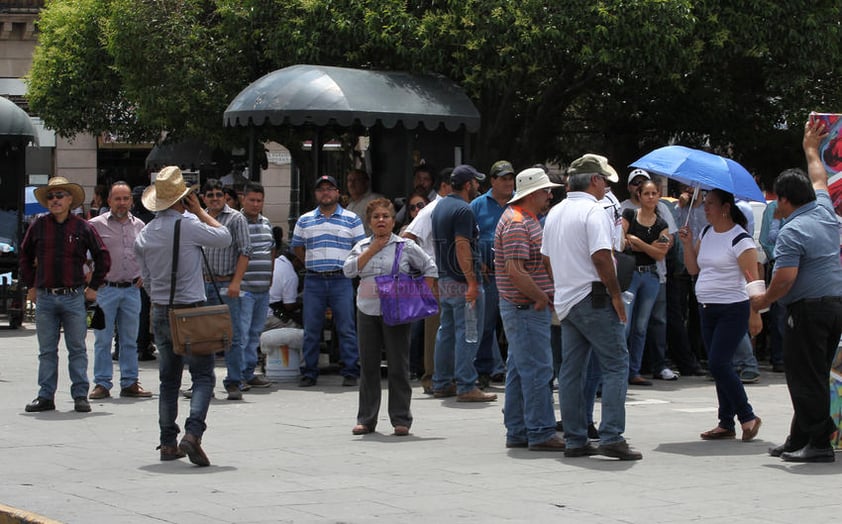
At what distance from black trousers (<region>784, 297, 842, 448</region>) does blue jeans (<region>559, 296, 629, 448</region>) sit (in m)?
1.03

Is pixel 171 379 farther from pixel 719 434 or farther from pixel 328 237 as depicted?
pixel 328 237

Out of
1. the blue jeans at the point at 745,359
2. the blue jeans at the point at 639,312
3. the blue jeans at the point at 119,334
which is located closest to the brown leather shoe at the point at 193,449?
the blue jeans at the point at 119,334

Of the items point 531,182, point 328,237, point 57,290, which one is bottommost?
point 57,290

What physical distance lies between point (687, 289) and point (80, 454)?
24.3 feet

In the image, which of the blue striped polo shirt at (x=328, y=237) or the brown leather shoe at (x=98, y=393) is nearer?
the brown leather shoe at (x=98, y=393)

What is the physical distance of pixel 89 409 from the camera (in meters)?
11.3

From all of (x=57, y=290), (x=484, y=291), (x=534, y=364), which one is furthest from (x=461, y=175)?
(x=57, y=290)

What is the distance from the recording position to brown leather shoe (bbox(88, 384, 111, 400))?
12.1 metres

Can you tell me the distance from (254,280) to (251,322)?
0.40 m

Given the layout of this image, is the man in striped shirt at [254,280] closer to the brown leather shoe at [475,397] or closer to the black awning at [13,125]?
the brown leather shoe at [475,397]

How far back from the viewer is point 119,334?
40.8ft

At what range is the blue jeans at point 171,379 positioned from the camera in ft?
29.2

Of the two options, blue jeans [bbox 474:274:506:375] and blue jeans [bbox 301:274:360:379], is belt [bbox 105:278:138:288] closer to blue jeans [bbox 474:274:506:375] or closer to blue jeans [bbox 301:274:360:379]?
blue jeans [bbox 301:274:360:379]

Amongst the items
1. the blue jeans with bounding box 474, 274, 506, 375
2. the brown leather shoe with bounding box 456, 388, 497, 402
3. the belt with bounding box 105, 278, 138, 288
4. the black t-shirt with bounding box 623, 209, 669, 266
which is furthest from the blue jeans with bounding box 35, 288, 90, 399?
the black t-shirt with bounding box 623, 209, 669, 266
